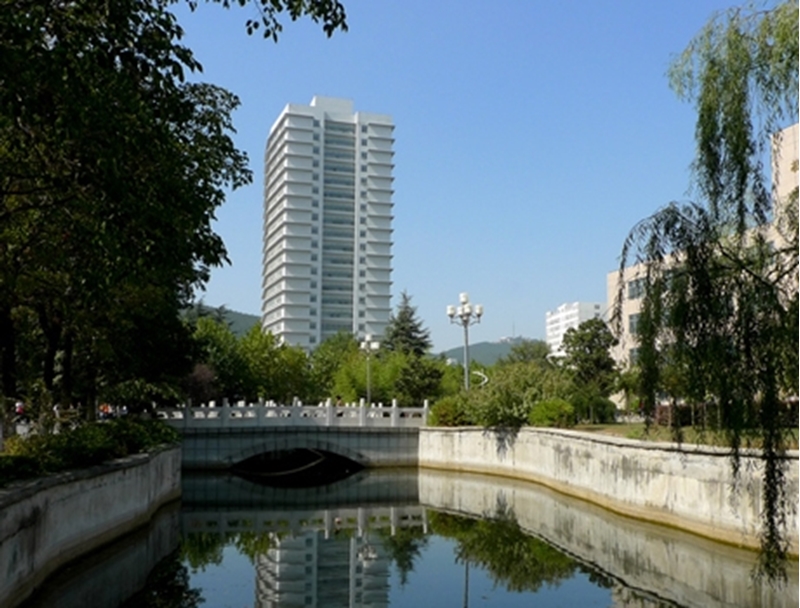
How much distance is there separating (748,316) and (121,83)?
614cm

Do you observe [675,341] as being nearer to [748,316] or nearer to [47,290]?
[748,316]

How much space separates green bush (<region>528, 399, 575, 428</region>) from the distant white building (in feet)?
449

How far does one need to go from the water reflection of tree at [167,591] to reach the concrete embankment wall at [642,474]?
8.72 m

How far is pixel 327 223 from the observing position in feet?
373

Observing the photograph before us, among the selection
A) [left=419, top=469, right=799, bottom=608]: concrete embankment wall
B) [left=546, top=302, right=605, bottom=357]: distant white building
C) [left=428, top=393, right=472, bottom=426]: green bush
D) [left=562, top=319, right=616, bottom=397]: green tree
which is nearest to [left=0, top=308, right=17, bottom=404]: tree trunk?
[left=419, top=469, right=799, bottom=608]: concrete embankment wall

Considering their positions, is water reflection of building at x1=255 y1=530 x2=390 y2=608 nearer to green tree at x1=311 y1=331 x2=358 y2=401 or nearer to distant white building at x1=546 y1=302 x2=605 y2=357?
green tree at x1=311 y1=331 x2=358 y2=401

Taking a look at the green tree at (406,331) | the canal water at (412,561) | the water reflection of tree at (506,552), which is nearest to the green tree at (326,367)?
the green tree at (406,331)

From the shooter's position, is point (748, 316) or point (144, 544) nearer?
point (748, 316)

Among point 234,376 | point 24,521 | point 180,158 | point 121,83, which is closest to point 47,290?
point 180,158

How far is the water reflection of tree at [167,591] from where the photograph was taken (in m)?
13.6

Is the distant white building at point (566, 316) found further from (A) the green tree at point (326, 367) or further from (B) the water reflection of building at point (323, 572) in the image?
(B) the water reflection of building at point (323, 572)

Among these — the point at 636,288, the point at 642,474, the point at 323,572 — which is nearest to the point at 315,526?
the point at 323,572

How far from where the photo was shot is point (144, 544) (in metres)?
18.2

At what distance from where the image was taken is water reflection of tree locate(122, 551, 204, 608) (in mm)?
13641
